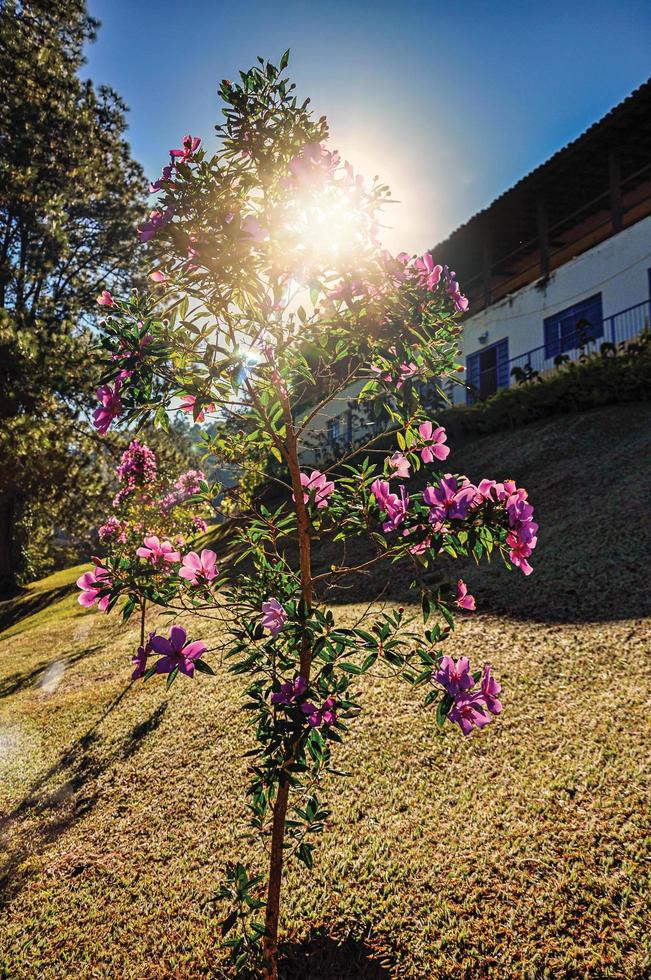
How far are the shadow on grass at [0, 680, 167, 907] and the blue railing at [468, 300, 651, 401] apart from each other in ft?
37.4

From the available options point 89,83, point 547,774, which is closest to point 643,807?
point 547,774

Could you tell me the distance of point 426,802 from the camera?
3240 millimetres

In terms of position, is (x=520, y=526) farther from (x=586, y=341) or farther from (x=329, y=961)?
(x=586, y=341)

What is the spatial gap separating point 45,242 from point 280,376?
1785 centimetres

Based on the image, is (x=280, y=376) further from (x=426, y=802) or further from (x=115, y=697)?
(x=115, y=697)

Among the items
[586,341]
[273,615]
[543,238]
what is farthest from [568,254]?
[273,615]

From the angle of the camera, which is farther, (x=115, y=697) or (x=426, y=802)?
(x=115, y=697)

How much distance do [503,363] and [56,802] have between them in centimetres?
1621

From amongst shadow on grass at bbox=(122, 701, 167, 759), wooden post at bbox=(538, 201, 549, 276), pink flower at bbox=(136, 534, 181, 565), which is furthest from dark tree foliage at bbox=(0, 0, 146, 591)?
wooden post at bbox=(538, 201, 549, 276)

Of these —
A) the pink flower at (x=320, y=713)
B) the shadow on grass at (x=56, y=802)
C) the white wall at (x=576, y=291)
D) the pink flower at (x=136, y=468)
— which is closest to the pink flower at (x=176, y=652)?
the pink flower at (x=320, y=713)

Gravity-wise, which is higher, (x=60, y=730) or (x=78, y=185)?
(x=78, y=185)

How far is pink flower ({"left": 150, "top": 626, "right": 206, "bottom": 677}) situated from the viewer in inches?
68.6

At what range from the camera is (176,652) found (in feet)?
5.85

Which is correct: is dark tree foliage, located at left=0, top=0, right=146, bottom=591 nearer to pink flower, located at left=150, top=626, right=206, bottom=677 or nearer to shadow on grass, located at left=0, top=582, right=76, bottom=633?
shadow on grass, located at left=0, top=582, right=76, bottom=633
